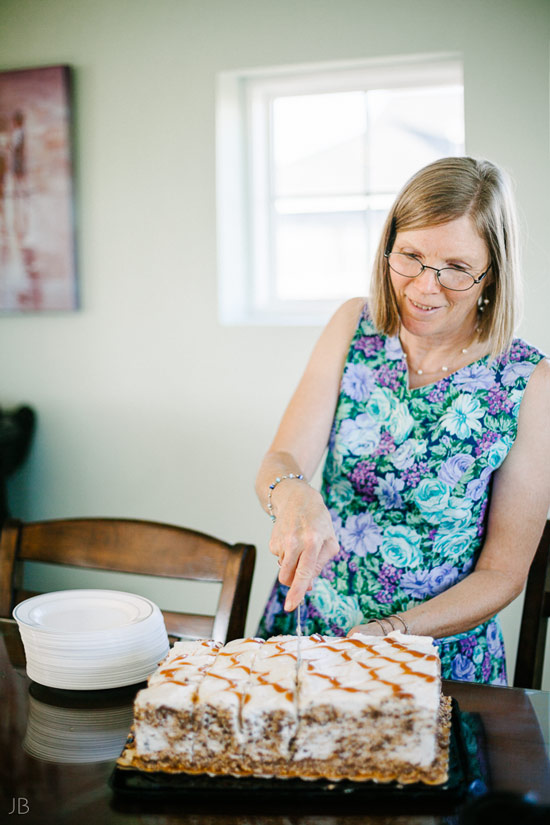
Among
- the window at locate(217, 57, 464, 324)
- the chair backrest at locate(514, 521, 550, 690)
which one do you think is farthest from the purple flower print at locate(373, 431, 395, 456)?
the window at locate(217, 57, 464, 324)

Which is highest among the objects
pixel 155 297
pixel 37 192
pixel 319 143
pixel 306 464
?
pixel 319 143

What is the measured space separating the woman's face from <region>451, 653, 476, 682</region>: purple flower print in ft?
1.93

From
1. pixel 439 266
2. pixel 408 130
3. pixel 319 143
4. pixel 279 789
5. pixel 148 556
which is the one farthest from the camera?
pixel 319 143

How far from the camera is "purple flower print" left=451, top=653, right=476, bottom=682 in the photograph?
141 cm

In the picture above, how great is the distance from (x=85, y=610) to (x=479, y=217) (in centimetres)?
93

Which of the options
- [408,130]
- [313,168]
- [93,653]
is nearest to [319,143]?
[313,168]

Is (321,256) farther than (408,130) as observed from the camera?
Yes

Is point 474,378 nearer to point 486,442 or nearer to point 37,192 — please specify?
point 486,442

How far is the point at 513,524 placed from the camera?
4.64 ft

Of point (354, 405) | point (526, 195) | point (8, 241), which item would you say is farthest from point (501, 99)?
point (8, 241)

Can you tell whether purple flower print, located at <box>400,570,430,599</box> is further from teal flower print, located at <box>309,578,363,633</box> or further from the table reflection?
the table reflection

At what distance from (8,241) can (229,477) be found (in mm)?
1171

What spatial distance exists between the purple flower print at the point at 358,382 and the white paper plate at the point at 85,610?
1.88ft

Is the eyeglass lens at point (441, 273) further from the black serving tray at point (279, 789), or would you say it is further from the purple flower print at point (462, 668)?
the black serving tray at point (279, 789)
